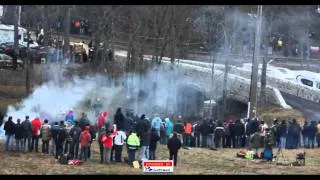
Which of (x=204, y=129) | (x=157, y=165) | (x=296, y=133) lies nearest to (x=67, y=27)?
(x=204, y=129)

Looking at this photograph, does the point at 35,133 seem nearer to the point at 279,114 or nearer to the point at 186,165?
the point at 186,165

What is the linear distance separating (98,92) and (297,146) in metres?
10.6

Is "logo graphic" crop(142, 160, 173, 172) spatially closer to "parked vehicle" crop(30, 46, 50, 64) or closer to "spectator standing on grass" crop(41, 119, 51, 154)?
"spectator standing on grass" crop(41, 119, 51, 154)

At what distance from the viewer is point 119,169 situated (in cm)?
1933

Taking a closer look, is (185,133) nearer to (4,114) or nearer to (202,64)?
(4,114)

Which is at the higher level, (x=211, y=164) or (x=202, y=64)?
(x=202, y=64)

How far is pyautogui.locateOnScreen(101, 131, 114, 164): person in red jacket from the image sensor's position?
1978 cm

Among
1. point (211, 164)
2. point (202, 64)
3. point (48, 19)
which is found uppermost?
point (48, 19)

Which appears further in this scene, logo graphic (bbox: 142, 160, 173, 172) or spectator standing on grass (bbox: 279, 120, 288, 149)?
spectator standing on grass (bbox: 279, 120, 288, 149)

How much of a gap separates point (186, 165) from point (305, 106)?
15120mm

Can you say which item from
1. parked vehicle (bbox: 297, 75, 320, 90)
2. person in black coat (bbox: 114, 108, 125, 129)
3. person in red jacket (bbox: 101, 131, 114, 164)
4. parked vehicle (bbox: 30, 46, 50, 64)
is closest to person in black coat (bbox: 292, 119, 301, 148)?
person in black coat (bbox: 114, 108, 125, 129)

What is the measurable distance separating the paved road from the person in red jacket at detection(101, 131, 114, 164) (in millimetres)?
14327

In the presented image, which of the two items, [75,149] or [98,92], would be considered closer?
[75,149]

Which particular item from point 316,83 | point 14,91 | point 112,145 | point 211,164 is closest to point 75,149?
point 112,145
